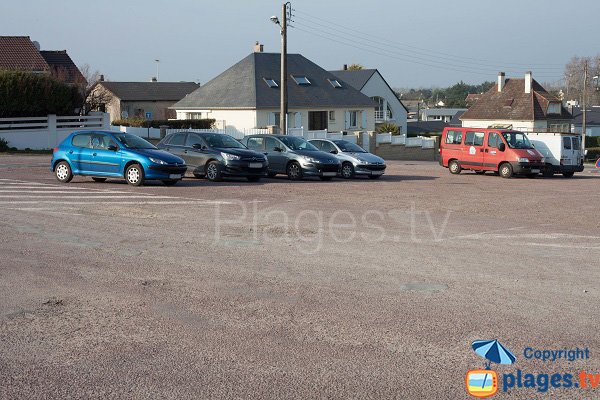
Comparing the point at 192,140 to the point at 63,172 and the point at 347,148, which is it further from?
the point at 347,148

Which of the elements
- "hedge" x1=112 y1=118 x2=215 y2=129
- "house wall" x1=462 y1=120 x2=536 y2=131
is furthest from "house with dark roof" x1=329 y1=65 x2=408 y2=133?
"hedge" x1=112 y1=118 x2=215 y2=129

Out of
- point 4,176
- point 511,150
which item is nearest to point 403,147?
point 511,150

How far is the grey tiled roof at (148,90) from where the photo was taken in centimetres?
7862

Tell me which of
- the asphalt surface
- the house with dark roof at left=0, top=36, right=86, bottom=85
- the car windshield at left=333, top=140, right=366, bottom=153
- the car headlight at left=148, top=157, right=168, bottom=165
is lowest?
the asphalt surface

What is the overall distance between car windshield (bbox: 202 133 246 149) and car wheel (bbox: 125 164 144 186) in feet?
12.2

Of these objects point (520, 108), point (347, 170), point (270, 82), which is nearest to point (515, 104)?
point (520, 108)

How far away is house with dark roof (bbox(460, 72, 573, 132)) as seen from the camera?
7412cm

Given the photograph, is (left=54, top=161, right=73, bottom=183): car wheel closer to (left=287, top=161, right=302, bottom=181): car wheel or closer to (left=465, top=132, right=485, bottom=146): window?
(left=287, top=161, right=302, bottom=181): car wheel

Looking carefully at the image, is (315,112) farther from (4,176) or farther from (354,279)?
(354,279)

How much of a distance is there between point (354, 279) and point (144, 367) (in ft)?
13.0

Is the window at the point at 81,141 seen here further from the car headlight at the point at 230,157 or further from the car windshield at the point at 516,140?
the car windshield at the point at 516,140

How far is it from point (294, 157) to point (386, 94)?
51.0 metres

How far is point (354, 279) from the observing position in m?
9.98

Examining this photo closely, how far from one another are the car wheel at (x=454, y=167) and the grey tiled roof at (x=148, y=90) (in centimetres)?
5054
